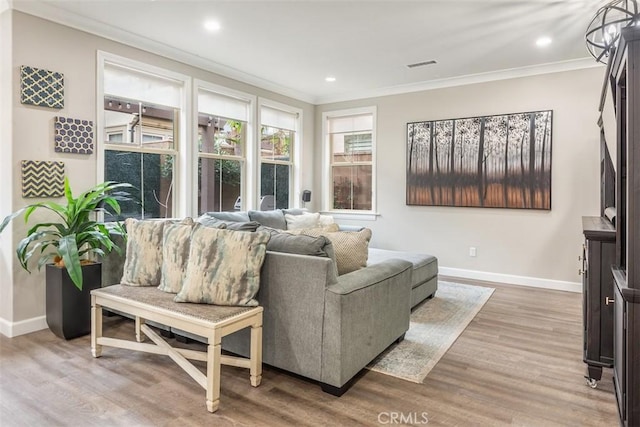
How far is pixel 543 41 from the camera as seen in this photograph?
391 centimetres

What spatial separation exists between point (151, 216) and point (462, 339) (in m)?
3.35

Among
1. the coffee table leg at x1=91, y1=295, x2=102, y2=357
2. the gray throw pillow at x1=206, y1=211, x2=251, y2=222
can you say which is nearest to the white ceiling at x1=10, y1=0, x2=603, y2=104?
the gray throw pillow at x1=206, y1=211, x2=251, y2=222

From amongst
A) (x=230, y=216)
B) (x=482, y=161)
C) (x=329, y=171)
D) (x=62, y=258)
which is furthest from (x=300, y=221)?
(x=62, y=258)

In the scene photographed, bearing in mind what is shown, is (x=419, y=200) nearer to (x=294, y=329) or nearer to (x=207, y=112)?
(x=207, y=112)

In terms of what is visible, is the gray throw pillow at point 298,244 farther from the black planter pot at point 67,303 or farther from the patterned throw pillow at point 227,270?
the black planter pot at point 67,303

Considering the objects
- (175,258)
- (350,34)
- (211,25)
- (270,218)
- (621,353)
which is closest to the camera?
(621,353)

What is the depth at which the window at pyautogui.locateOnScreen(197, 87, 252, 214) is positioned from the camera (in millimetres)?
4790

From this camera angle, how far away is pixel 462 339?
3.11m

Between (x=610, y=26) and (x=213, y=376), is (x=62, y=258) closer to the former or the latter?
(x=213, y=376)

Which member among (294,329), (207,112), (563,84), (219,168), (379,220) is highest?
(563,84)

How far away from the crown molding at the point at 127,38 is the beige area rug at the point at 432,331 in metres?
3.58

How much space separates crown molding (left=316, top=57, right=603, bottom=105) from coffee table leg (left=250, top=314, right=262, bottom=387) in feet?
14.3

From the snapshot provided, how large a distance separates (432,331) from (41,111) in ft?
12.3

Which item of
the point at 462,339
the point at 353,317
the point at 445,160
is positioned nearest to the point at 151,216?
the point at 353,317
